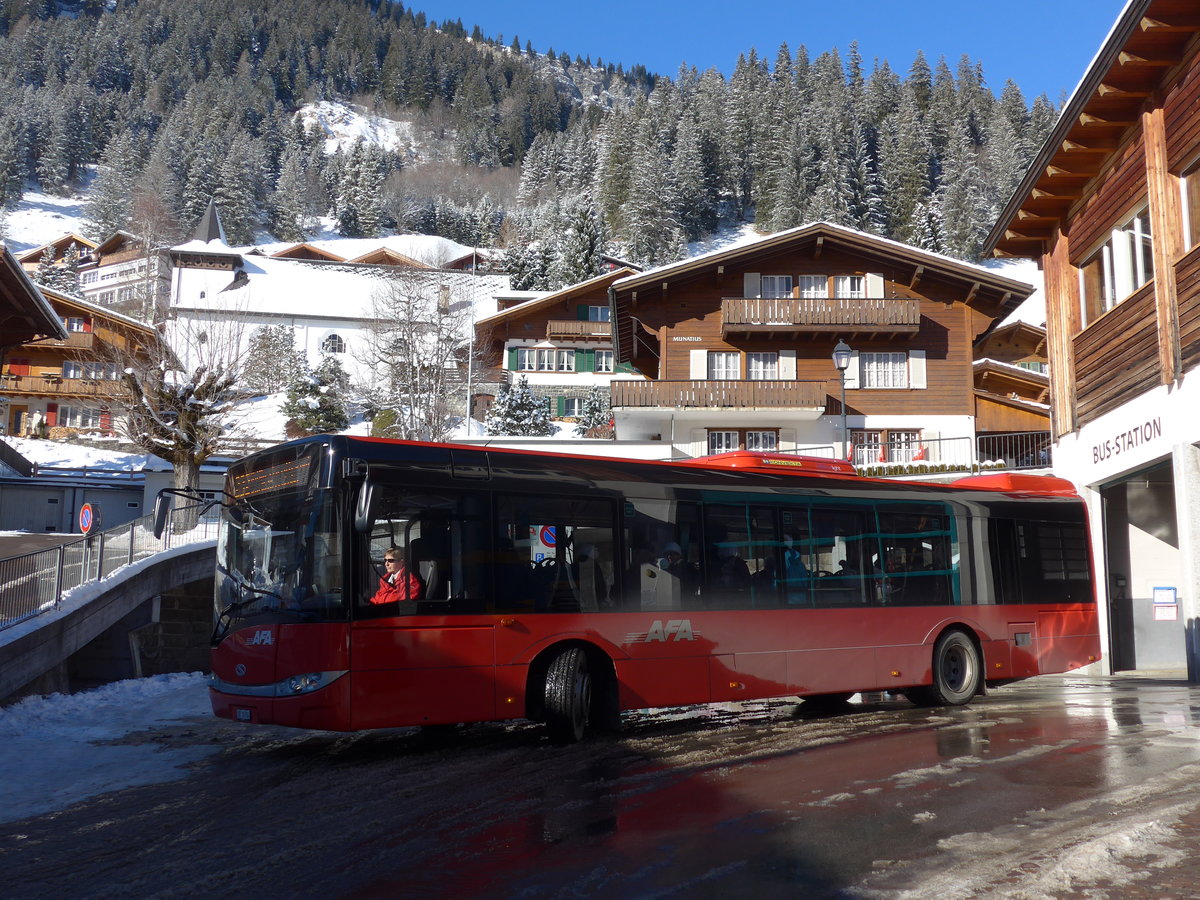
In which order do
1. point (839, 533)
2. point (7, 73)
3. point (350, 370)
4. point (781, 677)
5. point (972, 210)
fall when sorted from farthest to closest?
1. point (7, 73)
2. point (972, 210)
3. point (350, 370)
4. point (839, 533)
5. point (781, 677)

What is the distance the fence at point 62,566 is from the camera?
12164mm

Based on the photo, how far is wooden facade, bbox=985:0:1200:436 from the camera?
46.8 ft

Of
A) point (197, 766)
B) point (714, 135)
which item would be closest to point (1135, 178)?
point (197, 766)

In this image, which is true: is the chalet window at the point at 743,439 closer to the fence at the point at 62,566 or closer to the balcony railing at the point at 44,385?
the fence at the point at 62,566

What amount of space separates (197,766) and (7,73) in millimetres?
200328

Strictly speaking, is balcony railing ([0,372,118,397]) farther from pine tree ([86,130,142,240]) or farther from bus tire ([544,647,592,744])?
pine tree ([86,130,142,240])

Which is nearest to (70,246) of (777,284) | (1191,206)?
(777,284)

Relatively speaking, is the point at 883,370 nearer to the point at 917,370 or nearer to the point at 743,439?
the point at 917,370

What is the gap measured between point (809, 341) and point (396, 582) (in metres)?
33.2

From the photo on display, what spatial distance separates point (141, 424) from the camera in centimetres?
3291

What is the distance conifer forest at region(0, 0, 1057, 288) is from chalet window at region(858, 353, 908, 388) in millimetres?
43760

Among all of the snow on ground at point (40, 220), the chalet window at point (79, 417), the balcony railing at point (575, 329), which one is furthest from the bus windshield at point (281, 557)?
the snow on ground at point (40, 220)

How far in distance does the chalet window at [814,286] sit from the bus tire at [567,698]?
3280 centimetres

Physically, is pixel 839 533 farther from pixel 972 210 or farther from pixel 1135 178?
pixel 972 210
